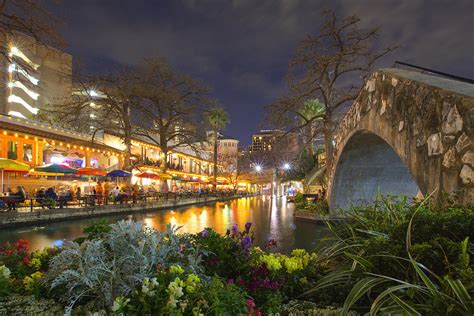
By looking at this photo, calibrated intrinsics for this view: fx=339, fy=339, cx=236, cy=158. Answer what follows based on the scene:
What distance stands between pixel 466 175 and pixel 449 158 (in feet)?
1.39

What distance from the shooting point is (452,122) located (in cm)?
456

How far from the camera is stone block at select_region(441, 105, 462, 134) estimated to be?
4422 millimetres

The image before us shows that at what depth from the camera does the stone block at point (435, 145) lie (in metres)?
4.91

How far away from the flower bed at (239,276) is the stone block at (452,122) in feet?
5.23

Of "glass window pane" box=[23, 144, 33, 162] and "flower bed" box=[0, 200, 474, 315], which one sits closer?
"flower bed" box=[0, 200, 474, 315]

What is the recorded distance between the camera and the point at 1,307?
9.07ft

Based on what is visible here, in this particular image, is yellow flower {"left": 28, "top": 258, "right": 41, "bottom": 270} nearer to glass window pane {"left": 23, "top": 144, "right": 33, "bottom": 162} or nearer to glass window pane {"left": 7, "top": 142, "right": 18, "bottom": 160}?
glass window pane {"left": 7, "top": 142, "right": 18, "bottom": 160}

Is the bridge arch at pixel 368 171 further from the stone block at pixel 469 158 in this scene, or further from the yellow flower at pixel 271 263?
the yellow flower at pixel 271 263

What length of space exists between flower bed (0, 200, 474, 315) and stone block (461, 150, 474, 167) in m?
1.20

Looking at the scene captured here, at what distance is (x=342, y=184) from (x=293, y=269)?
11.9 m

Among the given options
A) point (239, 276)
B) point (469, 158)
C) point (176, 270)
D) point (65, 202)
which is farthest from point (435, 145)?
point (65, 202)

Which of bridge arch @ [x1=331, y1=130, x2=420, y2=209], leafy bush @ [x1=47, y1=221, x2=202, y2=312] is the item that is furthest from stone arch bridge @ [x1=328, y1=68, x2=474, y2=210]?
leafy bush @ [x1=47, y1=221, x2=202, y2=312]

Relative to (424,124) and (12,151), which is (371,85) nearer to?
(424,124)

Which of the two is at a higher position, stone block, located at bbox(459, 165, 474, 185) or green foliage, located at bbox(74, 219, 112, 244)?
stone block, located at bbox(459, 165, 474, 185)
